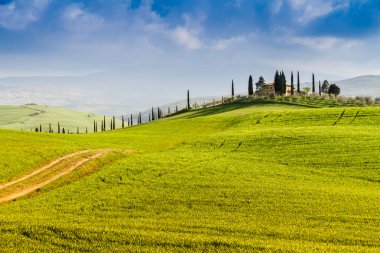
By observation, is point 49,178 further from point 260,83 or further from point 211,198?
point 260,83

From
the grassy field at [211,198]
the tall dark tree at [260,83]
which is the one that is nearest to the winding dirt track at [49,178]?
the grassy field at [211,198]

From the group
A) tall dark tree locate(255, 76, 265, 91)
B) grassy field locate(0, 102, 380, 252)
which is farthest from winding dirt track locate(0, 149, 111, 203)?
tall dark tree locate(255, 76, 265, 91)

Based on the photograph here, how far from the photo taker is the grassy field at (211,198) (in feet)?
72.9

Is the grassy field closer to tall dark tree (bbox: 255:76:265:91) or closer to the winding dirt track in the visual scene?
the winding dirt track

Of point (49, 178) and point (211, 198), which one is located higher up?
point (49, 178)

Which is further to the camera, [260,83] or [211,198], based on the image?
[260,83]

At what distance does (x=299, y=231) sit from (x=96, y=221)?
43.9 ft

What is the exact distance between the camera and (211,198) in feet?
97.5

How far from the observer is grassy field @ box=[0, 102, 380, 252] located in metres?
22.2

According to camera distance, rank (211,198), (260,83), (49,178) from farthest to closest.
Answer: (260,83), (49,178), (211,198)

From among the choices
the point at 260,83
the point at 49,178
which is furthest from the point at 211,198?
the point at 260,83

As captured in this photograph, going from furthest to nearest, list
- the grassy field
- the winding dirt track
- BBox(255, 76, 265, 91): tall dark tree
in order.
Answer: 1. BBox(255, 76, 265, 91): tall dark tree
2. the winding dirt track
3. the grassy field

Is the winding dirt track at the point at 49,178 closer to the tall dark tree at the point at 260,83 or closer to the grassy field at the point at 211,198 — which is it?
the grassy field at the point at 211,198

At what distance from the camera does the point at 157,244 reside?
21859mm
